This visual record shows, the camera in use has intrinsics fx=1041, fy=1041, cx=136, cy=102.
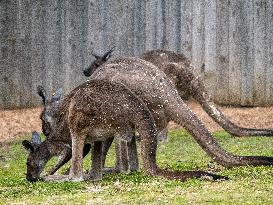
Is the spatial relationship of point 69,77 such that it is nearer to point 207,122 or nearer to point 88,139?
point 207,122

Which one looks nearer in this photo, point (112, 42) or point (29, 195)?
point (29, 195)

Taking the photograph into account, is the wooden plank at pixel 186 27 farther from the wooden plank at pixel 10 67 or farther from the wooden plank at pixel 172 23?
the wooden plank at pixel 10 67

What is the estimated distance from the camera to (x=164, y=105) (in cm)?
1097

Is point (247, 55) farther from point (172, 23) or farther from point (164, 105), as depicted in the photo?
point (164, 105)

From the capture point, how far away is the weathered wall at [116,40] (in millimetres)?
18734

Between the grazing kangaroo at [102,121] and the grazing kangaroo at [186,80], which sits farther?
the grazing kangaroo at [186,80]

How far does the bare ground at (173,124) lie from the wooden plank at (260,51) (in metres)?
0.38

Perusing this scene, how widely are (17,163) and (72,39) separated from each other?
5672 millimetres

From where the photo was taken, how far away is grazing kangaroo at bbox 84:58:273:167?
10734 millimetres

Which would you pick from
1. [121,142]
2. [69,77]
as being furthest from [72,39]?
[121,142]

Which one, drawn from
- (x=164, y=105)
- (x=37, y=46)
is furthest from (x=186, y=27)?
(x=164, y=105)

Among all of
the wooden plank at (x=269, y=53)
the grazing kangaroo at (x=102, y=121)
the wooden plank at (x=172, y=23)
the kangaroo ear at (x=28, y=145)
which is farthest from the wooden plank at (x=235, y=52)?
the grazing kangaroo at (x=102, y=121)

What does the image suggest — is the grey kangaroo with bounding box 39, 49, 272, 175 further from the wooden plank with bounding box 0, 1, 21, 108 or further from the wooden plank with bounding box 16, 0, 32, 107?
the wooden plank with bounding box 0, 1, 21, 108

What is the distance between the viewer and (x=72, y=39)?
1880cm
